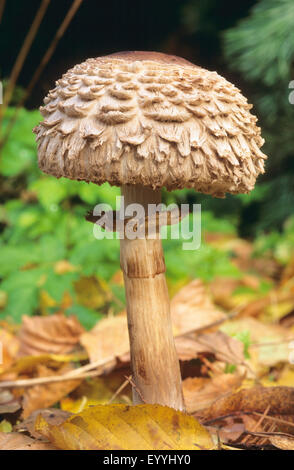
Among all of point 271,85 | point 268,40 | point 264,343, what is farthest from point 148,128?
point 271,85

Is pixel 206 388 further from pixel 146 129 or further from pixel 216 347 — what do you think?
pixel 146 129

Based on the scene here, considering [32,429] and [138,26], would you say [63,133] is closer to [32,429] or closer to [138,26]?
[32,429]

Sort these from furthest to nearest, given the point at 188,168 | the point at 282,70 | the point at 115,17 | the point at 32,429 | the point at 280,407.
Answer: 1. the point at 115,17
2. the point at 282,70
3. the point at 280,407
4. the point at 32,429
5. the point at 188,168

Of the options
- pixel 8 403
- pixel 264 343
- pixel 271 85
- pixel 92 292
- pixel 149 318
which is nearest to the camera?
pixel 149 318

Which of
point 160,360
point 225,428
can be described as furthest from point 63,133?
point 225,428

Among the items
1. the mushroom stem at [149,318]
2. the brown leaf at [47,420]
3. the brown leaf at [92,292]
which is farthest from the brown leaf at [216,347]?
the brown leaf at [92,292]

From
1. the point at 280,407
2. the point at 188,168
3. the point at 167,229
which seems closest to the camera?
the point at 188,168
